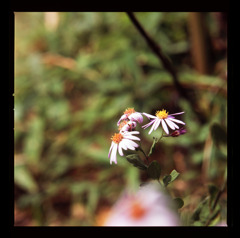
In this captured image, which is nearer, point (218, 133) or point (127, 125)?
point (127, 125)

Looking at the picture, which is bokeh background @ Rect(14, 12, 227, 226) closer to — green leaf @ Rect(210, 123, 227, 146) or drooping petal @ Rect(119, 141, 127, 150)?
green leaf @ Rect(210, 123, 227, 146)

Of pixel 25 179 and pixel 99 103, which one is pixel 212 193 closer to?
pixel 99 103

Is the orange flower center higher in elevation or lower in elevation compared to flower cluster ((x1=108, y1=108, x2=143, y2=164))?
lower

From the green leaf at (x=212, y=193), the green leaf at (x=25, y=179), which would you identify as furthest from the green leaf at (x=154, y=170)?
the green leaf at (x=25, y=179)

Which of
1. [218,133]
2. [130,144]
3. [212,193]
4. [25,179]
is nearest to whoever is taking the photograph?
[130,144]

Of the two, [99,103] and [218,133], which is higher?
[99,103]

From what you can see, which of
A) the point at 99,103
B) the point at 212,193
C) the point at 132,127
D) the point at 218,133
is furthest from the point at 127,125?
the point at 99,103

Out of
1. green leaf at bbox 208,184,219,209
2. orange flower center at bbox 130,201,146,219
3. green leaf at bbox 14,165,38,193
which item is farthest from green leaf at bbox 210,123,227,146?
green leaf at bbox 14,165,38,193
